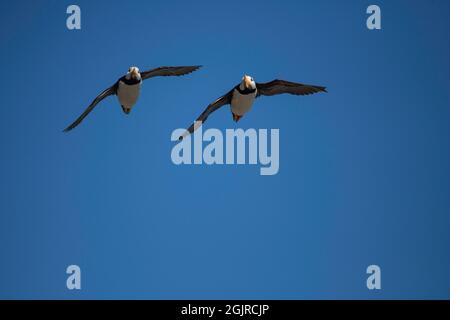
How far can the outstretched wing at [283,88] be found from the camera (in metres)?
12.7

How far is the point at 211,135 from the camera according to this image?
667 inches

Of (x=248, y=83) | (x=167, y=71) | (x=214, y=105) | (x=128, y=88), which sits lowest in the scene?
(x=214, y=105)

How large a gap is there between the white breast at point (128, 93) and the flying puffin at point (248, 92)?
88 cm

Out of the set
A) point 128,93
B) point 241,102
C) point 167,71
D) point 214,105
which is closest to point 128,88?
point 128,93

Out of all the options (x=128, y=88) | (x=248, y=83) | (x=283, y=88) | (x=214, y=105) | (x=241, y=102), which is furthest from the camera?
(x=283, y=88)

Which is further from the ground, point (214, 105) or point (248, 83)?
point (248, 83)

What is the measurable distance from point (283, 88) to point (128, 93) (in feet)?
6.98

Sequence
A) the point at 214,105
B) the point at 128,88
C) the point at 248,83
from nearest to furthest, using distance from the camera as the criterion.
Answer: the point at 128,88 → the point at 248,83 → the point at 214,105

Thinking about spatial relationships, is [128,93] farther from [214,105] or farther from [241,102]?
[241,102]

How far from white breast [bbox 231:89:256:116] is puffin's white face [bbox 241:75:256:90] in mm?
95

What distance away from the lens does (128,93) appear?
40.3 ft

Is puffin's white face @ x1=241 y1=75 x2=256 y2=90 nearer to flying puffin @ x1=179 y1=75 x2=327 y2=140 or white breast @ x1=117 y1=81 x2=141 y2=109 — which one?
flying puffin @ x1=179 y1=75 x2=327 y2=140
